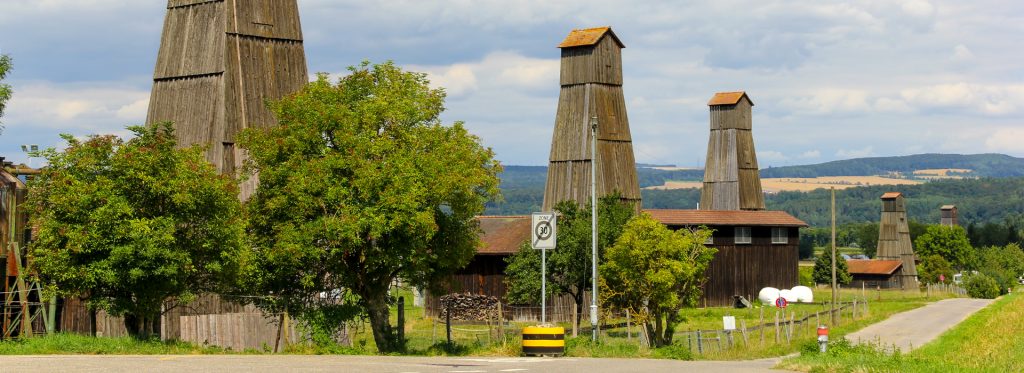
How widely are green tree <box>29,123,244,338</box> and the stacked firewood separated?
35.5 m

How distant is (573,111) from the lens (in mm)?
71375

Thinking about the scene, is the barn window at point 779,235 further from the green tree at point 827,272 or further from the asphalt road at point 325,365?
the asphalt road at point 325,365

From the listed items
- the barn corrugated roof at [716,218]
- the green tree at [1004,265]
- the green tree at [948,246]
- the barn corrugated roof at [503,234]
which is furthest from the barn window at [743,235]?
the green tree at [948,246]

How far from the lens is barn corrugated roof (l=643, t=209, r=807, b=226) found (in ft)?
263

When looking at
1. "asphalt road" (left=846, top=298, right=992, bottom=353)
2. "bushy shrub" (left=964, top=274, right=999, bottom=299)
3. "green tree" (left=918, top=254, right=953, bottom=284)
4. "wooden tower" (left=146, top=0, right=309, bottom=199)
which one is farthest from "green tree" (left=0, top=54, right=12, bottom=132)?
"green tree" (left=918, top=254, right=953, bottom=284)

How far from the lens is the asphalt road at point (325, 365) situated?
22.7 m

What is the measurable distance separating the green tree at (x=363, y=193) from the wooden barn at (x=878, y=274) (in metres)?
95.1

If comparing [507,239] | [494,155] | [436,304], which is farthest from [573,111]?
[494,155]

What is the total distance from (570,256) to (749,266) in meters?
Result: 26.2

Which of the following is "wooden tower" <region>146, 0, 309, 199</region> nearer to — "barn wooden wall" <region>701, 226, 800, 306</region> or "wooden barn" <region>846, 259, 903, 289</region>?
"barn wooden wall" <region>701, 226, 800, 306</region>

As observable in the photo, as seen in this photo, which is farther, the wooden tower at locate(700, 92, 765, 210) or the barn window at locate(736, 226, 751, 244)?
the wooden tower at locate(700, 92, 765, 210)

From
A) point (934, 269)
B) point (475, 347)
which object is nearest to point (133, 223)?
point (475, 347)

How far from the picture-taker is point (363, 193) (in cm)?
3519

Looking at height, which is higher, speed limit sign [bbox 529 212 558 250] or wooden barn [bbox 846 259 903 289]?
speed limit sign [bbox 529 212 558 250]
